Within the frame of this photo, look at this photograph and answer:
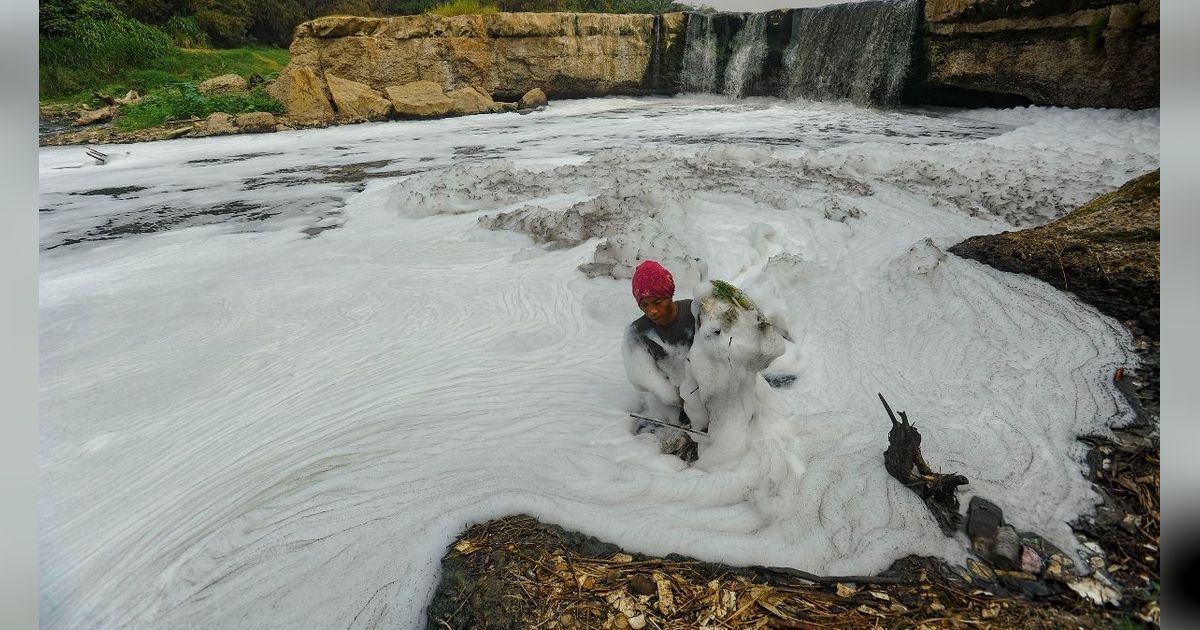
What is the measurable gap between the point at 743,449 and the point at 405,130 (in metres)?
12.0

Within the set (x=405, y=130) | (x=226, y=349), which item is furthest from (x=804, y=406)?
(x=405, y=130)

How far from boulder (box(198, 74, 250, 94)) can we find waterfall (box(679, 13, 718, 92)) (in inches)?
439

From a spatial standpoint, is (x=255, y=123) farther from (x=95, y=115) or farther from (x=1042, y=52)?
(x=1042, y=52)

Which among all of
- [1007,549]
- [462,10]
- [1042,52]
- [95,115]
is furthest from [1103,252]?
[462,10]

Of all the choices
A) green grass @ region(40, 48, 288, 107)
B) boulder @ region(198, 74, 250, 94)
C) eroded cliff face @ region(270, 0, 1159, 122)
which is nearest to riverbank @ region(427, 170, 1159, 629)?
eroded cliff face @ region(270, 0, 1159, 122)

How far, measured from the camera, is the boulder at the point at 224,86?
1398cm

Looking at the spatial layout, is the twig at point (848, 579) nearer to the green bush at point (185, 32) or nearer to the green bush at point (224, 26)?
the green bush at point (185, 32)

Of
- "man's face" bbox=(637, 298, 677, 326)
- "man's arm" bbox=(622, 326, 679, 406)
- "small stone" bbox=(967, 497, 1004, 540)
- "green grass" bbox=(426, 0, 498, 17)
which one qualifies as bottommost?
"small stone" bbox=(967, 497, 1004, 540)

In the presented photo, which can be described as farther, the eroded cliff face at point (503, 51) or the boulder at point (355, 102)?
the eroded cliff face at point (503, 51)

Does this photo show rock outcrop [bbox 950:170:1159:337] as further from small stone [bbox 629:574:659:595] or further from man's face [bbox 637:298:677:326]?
small stone [bbox 629:574:659:595]

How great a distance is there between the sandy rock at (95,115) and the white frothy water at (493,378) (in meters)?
7.78

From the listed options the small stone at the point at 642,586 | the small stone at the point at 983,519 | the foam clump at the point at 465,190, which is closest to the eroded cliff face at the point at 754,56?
the foam clump at the point at 465,190

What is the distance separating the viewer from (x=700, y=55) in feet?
55.8

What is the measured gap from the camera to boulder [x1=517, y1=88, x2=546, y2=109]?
16312mm
